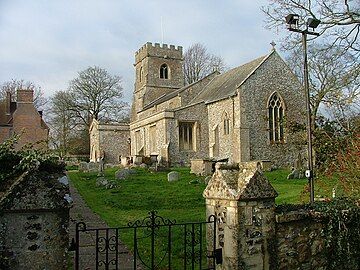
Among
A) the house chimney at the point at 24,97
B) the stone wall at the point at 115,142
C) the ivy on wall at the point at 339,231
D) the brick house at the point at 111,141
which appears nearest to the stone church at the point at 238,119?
the stone wall at the point at 115,142

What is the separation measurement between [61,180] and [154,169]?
77.7 feet

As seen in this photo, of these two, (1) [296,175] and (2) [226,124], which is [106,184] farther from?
(2) [226,124]

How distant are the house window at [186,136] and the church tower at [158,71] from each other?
16822mm

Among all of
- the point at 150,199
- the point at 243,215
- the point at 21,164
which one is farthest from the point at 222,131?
the point at 21,164

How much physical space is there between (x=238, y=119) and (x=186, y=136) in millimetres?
5996

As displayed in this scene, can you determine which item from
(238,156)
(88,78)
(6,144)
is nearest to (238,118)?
(238,156)

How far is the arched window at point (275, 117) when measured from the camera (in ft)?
105

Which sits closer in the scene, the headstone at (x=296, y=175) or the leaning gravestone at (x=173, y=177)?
the leaning gravestone at (x=173, y=177)

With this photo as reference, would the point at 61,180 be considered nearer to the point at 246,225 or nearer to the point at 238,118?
the point at 246,225

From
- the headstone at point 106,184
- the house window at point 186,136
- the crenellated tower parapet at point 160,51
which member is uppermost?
the crenellated tower parapet at point 160,51

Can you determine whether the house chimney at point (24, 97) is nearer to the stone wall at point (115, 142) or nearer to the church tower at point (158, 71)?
the stone wall at point (115, 142)

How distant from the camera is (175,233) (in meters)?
9.51

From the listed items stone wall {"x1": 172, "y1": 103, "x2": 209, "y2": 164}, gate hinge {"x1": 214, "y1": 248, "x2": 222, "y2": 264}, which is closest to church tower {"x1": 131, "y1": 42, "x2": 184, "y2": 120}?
stone wall {"x1": 172, "y1": 103, "x2": 209, "y2": 164}

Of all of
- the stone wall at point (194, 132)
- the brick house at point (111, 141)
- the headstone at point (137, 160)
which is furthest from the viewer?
the brick house at point (111, 141)
